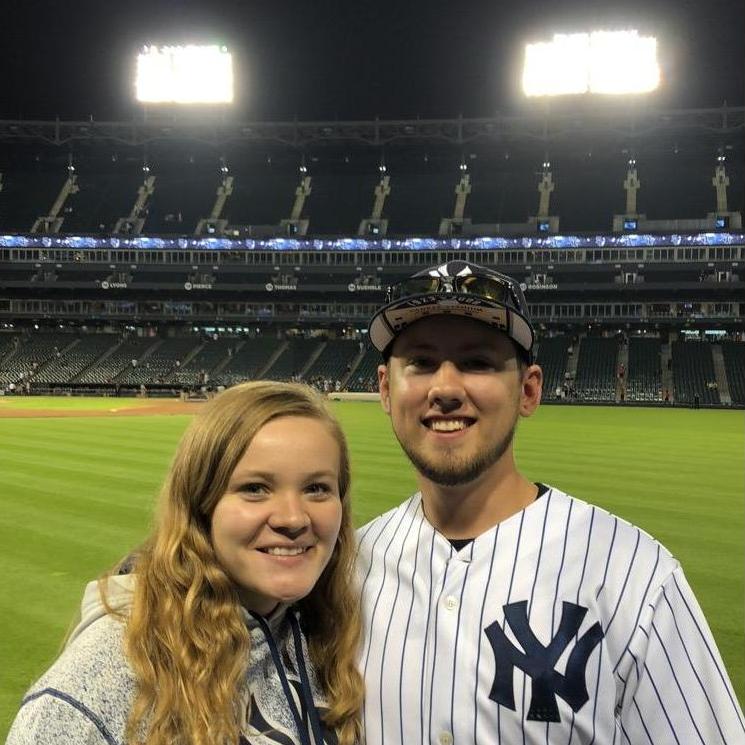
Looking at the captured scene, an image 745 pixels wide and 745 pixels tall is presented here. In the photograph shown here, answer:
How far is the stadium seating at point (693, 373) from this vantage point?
51.5 metres

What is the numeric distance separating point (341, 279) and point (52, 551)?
6232 centimetres

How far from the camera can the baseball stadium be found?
60250 mm

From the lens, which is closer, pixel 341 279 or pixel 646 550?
pixel 646 550

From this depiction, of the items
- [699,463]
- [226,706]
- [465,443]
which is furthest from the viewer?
[699,463]

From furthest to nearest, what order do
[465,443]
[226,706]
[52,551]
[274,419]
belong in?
[52,551] → [465,443] → [274,419] → [226,706]

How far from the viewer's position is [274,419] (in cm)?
242

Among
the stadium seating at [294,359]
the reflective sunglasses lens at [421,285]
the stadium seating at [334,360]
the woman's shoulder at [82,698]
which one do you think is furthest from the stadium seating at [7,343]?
the woman's shoulder at [82,698]

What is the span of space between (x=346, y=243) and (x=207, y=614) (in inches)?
2665

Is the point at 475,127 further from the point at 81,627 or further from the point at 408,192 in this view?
the point at 81,627

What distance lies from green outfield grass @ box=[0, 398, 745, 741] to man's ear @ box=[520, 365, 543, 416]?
210 cm

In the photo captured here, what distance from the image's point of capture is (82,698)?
6.31ft

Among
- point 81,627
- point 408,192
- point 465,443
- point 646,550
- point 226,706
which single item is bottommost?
point 226,706

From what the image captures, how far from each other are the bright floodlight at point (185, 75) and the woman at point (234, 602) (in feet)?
233

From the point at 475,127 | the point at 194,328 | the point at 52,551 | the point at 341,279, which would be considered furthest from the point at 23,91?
the point at 52,551
